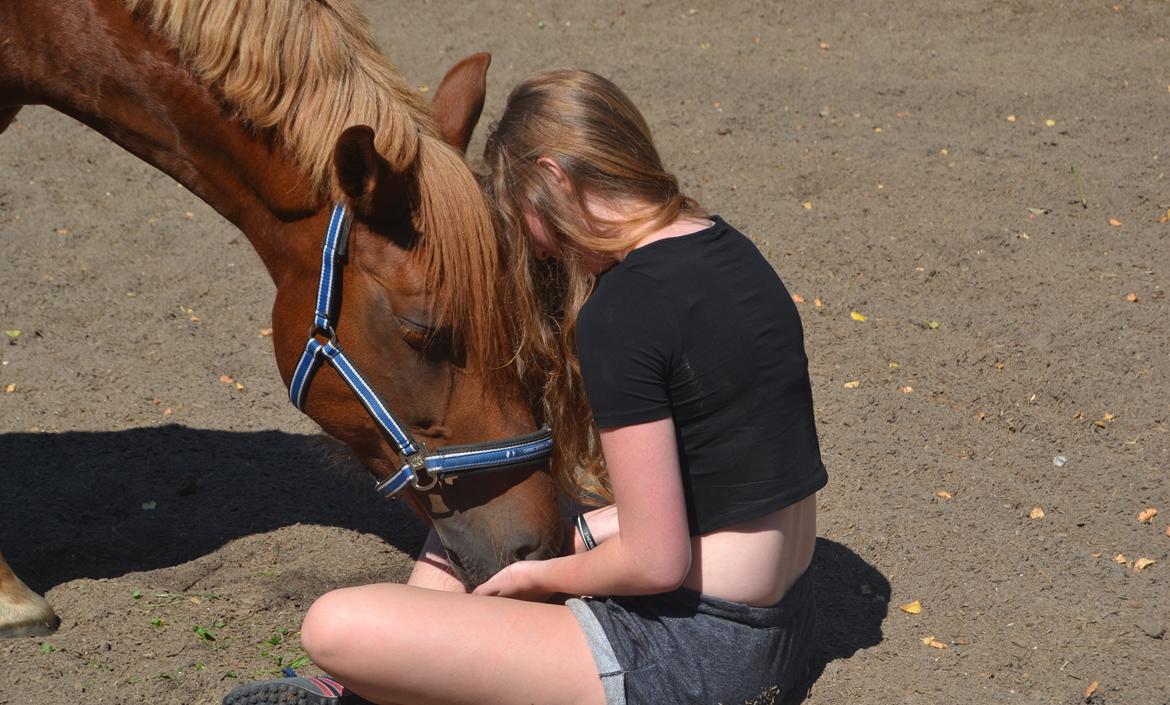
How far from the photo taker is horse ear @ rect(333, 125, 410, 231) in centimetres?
219

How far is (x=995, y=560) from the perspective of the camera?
307 centimetres

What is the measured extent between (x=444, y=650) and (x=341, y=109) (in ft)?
3.65

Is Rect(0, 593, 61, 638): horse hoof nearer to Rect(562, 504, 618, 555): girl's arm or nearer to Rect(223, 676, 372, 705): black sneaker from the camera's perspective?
Rect(223, 676, 372, 705): black sneaker

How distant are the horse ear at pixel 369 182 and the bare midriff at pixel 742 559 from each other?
915 mm

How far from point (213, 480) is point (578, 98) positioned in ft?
6.92

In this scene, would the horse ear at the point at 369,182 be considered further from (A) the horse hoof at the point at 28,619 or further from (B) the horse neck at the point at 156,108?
(A) the horse hoof at the point at 28,619

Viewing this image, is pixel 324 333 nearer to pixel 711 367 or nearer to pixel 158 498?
pixel 711 367

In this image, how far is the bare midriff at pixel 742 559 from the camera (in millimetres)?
2252

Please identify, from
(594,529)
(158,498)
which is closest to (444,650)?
(594,529)

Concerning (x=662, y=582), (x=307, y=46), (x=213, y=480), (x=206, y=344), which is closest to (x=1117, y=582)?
(x=662, y=582)

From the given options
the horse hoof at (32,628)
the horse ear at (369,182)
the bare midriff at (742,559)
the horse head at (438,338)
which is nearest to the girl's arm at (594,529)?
the horse head at (438,338)

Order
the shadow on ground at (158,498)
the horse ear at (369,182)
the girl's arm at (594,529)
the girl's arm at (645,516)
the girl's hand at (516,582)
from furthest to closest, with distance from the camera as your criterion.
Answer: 1. the shadow on ground at (158,498)
2. the girl's arm at (594,529)
3. the girl's hand at (516,582)
4. the horse ear at (369,182)
5. the girl's arm at (645,516)

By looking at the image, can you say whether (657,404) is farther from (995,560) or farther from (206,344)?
(206,344)

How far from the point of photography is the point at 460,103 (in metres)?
2.63
